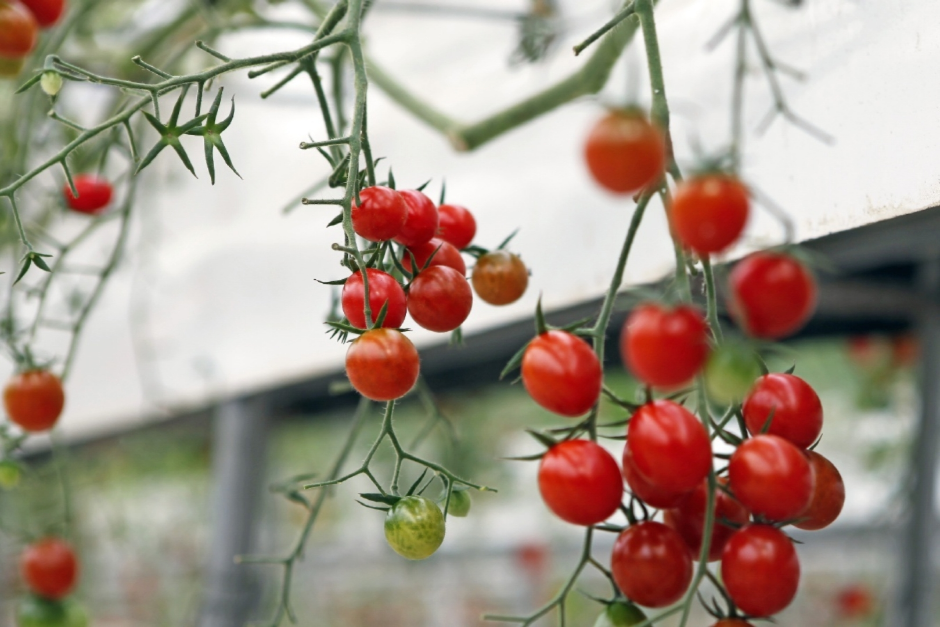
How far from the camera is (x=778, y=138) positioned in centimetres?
57

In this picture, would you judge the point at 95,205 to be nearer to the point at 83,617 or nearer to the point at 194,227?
the point at 83,617

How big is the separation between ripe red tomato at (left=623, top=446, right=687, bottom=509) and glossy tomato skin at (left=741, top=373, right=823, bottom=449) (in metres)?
0.04

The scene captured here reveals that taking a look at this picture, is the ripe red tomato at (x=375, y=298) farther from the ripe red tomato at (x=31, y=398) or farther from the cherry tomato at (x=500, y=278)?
the ripe red tomato at (x=31, y=398)

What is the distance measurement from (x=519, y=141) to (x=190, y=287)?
23.9 inches

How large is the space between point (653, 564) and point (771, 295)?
0.12 meters

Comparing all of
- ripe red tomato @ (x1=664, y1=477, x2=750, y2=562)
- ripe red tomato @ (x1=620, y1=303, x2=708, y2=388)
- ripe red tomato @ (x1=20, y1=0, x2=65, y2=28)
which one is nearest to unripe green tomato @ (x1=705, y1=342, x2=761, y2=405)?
ripe red tomato @ (x1=620, y1=303, x2=708, y2=388)

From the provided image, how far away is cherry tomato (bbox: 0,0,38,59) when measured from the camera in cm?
63

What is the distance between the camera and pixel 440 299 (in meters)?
0.37

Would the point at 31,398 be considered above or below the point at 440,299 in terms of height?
below

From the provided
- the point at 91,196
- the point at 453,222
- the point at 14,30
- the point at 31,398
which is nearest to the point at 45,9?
the point at 14,30

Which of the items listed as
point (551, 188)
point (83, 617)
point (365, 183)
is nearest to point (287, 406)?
point (83, 617)

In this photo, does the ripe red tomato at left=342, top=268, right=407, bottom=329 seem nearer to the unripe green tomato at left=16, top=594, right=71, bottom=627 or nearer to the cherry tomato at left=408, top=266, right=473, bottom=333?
the cherry tomato at left=408, top=266, right=473, bottom=333

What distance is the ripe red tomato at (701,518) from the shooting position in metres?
0.36

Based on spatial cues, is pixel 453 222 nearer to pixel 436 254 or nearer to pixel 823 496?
pixel 436 254
